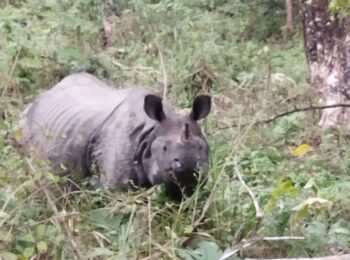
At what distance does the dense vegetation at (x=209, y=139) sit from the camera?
558cm

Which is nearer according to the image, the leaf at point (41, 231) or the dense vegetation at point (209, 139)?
the leaf at point (41, 231)

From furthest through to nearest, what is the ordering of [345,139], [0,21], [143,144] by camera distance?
[0,21], [345,139], [143,144]

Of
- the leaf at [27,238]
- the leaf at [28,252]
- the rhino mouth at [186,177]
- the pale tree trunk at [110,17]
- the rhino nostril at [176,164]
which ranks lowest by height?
the leaf at [28,252]

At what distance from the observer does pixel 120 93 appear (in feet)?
25.0

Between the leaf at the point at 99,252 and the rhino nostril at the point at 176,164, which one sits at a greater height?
the rhino nostril at the point at 176,164

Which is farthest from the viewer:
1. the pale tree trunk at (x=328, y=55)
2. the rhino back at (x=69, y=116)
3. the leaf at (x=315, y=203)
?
the pale tree trunk at (x=328, y=55)

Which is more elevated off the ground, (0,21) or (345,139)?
(0,21)

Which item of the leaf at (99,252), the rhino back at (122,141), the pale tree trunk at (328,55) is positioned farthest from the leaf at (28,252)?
the pale tree trunk at (328,55)

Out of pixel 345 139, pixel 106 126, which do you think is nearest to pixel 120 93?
pixel 106 126

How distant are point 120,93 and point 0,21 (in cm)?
266

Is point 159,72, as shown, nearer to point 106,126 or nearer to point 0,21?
point 0,21

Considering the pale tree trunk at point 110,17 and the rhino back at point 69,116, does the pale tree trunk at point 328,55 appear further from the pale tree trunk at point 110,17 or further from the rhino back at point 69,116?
the pale tree trunk at point 110,17

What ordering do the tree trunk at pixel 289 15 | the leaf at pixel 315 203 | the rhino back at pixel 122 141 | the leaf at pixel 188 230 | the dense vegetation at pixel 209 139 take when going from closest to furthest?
the dense vegetation at pixel 209 139 → the leaf at pixel 188 230 → the leaf at pixel 315 203 → the rhino back at pixel 122 141 → the tree trunk at pixel 289 15

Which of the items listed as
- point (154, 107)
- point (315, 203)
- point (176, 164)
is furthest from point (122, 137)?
point (315, 203)
